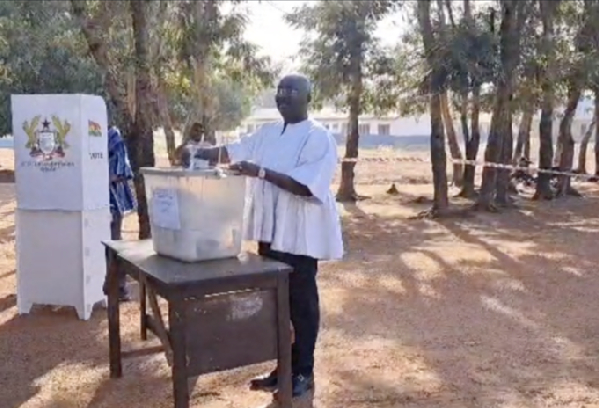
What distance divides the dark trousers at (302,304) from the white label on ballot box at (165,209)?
62 centimetres

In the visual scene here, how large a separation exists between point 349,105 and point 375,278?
9.69m

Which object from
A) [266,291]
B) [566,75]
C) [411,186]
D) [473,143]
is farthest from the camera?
[411,186]

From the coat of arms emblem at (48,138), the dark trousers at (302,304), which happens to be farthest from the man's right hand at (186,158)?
the coat of arms emblem at (48,138)

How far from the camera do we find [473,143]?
16516 millimetres

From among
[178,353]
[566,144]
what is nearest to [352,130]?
[566,144]

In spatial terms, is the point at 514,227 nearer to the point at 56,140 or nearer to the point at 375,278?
the point at 375,278

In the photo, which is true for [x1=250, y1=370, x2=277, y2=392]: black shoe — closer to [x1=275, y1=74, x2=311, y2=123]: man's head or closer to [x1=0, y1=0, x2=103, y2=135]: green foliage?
[x1=275, y1=74, x2=311, y2=123]: man's head

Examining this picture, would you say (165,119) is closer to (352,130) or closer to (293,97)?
(352,130)

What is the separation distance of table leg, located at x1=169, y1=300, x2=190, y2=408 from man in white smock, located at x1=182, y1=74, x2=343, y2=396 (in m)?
0.74

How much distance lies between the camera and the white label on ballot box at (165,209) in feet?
11.1

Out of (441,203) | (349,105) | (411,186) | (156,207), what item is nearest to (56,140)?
(156,207)

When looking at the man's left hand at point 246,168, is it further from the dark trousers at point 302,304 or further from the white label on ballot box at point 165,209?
the dark trousers at point 302,304

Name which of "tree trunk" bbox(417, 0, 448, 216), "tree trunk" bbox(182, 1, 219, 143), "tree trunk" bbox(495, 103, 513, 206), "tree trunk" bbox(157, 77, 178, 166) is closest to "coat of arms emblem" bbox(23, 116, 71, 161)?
"tree trunk" bbox(157, 77, 178, 166)

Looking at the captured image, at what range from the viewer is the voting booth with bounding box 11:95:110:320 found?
552cm
